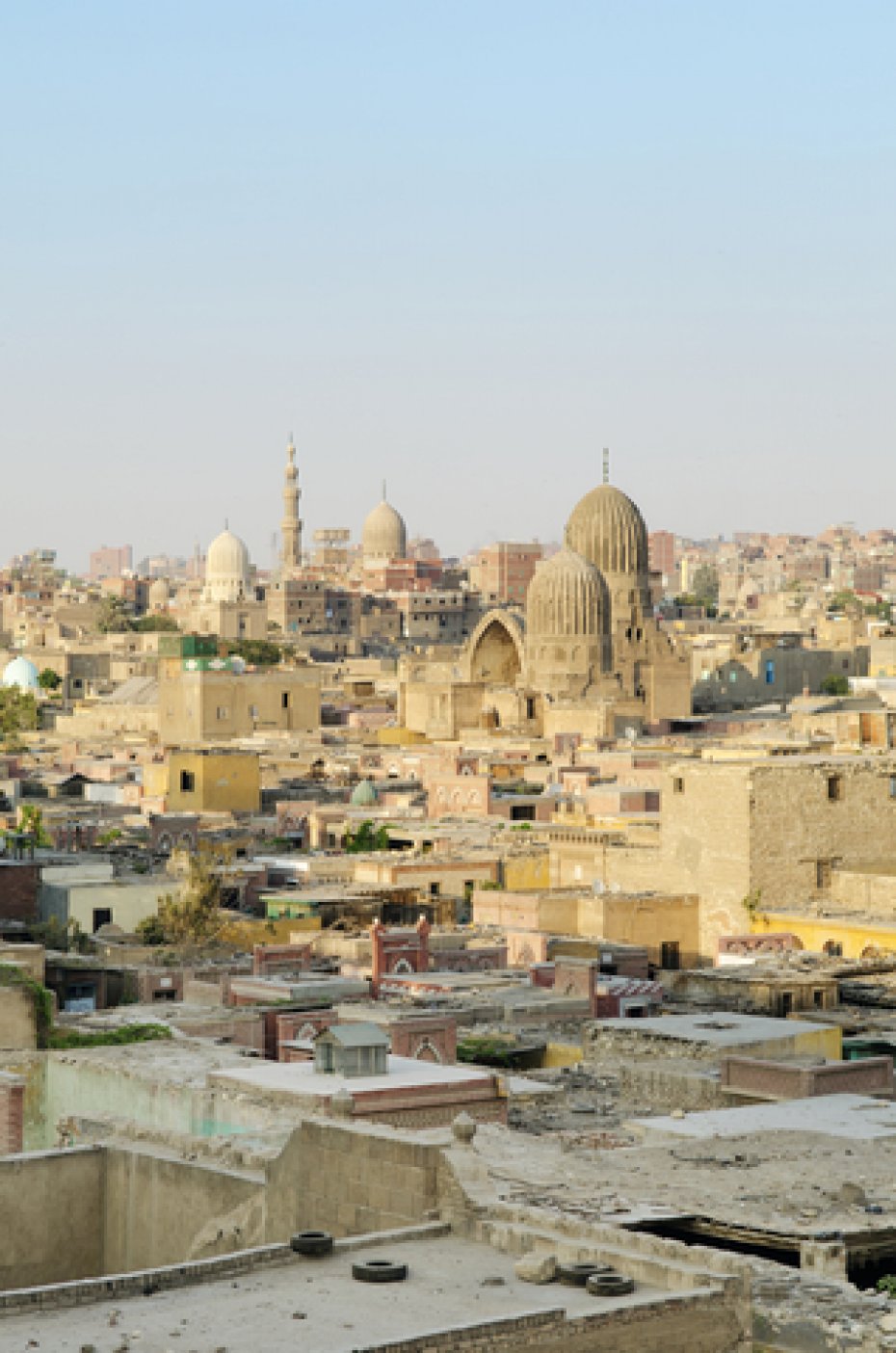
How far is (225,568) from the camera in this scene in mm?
124750

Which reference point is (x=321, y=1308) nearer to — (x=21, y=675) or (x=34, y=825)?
(x=34, y=825)

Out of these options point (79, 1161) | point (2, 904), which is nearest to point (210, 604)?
point (2, 904)

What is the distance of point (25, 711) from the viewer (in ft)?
226

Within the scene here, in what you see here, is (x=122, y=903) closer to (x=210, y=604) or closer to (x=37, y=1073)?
(x=37, y=1073)

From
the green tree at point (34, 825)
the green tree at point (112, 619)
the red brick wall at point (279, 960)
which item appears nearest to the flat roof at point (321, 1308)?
the red brick wall at point (279, 960)

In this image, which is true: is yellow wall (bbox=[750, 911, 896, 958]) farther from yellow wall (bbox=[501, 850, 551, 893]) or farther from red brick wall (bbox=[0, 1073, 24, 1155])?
red brick wall (bbox=[0, 1073, 24, 1155])

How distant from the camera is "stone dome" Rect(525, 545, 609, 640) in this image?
6309cm

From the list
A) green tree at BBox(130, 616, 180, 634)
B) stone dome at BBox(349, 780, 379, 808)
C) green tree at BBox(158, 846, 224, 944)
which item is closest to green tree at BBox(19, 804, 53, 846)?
stone dome at BBox(349, 780, 379, 808)

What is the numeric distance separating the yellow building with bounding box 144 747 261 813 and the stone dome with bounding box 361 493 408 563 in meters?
109

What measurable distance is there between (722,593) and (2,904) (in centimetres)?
15287

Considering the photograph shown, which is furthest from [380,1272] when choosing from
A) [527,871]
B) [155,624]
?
[155,624]

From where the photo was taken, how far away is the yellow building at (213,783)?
4241cm

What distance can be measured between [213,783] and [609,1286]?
34461 mm

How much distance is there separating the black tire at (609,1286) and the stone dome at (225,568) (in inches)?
A: 4537
